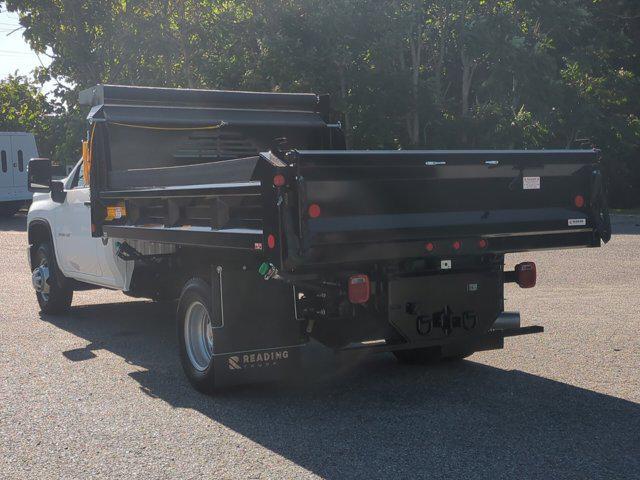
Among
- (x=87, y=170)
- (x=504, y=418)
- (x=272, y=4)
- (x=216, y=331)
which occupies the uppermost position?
(x=272, y=4)

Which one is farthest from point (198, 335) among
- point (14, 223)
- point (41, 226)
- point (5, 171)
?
point (5, 171)

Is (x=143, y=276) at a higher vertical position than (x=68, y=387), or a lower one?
higher

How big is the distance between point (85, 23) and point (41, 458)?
121ft

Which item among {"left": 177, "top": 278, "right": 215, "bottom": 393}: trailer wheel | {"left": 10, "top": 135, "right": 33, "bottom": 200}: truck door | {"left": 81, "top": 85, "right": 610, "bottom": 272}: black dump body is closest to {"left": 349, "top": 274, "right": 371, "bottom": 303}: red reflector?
{"left": 81, "top": 85, "right": 610, "bottom": 272}: black dump body

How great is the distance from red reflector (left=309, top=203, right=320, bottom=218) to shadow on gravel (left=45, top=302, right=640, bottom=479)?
1388mm

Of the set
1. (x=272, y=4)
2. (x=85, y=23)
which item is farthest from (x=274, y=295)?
(x=85, y=23)

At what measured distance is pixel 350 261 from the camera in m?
5.75

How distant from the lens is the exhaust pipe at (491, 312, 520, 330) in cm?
686

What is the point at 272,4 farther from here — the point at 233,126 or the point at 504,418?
the point at 504,418

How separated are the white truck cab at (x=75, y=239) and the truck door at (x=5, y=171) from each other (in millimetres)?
22279

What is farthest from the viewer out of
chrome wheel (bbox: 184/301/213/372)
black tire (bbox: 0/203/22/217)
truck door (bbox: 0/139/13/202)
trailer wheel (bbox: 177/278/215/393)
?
black tire (bbox: 0/203/22/217)

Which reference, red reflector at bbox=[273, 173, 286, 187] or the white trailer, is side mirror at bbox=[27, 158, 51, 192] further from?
the white trailer

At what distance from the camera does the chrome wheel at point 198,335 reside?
695 cm

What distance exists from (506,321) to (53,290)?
233 inches
